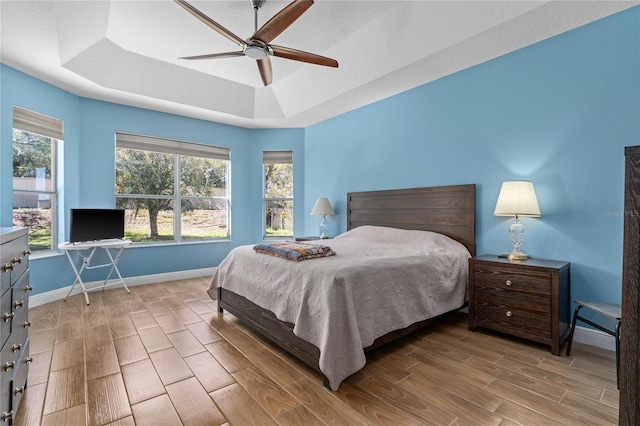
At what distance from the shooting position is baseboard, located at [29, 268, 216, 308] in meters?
3.44

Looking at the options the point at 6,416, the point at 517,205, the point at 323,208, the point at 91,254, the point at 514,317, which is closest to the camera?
the point at 6,416

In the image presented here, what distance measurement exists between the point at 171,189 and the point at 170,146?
2.22 feet

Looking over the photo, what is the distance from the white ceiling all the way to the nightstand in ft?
6.48

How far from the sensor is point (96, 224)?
381 cm

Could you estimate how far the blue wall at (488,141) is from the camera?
7.78 ft

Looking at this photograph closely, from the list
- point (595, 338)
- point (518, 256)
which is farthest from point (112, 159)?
point (595, 338)

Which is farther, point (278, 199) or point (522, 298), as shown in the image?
point (278, 199)

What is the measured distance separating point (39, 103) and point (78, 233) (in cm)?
157

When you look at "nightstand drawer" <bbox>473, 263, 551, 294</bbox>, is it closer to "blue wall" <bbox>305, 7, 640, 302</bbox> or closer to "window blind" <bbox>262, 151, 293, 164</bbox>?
"blue wall" <bbox>305, 7, 640, 302</bbox>

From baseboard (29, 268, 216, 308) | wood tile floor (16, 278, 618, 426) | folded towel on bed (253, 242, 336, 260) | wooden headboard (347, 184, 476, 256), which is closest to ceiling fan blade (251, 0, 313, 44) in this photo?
folded towel on bed (253, 242, 336, 260)

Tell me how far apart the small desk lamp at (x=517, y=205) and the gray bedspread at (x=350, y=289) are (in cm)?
49

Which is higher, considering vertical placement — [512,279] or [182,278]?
[512,279]

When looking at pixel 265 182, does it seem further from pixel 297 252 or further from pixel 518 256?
pixel 518 256

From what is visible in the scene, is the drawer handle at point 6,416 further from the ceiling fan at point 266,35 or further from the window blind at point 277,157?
the window blind at point 277,157
